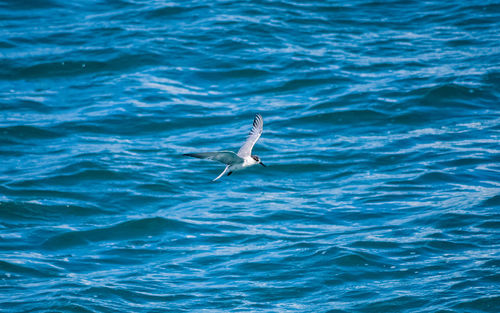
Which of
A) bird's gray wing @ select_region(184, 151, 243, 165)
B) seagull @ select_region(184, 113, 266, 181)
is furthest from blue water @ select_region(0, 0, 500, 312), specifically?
bird's gray wing @ select_region(184, 151, 243, 165)

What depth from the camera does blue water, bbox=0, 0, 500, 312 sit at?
1115 cm

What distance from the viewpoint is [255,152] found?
15.3 m

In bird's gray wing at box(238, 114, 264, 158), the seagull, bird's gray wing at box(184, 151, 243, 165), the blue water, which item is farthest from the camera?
the blue water

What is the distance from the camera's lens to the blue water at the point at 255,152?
11.1 meters

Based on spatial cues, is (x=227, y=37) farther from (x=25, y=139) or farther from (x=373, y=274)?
(x=373, y=274)

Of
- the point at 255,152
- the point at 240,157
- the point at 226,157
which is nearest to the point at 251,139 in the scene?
the point at 240,157

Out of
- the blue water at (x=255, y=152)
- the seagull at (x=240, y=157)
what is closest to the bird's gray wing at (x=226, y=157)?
the seagull at (x=240, y=157)

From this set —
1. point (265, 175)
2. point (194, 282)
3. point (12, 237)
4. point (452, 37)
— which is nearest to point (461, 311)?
point (194, 282)

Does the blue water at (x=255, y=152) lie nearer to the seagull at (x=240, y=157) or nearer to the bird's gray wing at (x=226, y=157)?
the seagull at (x=240, y=157)

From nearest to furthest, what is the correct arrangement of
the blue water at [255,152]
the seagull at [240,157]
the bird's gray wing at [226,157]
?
the bird's gray wing at [226,157] → the seagull at [240,157] → the blue water at [255,152]

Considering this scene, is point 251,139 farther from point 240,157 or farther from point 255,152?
point 255,152

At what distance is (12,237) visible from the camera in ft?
41.2

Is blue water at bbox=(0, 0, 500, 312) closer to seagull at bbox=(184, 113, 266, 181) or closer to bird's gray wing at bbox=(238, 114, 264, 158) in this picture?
seagull at bbox=(184, 113, 266, 181)

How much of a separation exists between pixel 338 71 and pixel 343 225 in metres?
6.86
